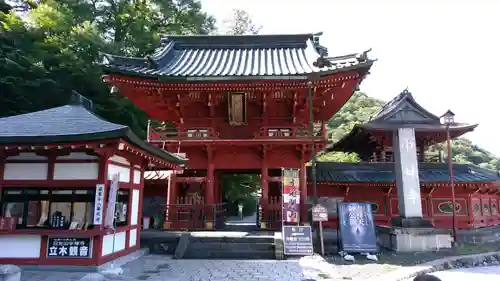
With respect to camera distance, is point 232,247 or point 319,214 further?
point 232,247

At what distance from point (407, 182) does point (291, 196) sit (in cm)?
523

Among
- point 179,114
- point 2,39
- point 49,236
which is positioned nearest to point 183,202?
point 179,114

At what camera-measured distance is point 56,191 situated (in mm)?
9117

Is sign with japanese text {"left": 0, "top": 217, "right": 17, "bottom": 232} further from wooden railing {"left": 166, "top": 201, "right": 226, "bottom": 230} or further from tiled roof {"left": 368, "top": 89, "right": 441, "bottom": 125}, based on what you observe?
tiled roof {"left": 368, "top": 89, "right": 441, "bottom": 125}

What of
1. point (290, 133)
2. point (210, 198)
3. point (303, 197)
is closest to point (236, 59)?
point (290, 133)

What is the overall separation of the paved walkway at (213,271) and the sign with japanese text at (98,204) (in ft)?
4.47

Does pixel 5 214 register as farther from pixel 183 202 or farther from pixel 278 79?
pixel 278 79

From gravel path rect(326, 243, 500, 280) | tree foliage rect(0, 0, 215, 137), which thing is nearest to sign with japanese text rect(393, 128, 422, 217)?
gravel path rect(326, 243, 500, 280)

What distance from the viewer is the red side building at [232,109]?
1378 cm

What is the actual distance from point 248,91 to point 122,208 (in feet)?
23.1

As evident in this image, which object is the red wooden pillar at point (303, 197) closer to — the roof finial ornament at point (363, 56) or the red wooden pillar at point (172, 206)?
the roof finial ornament at point (363, 56)

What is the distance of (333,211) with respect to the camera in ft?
57.7

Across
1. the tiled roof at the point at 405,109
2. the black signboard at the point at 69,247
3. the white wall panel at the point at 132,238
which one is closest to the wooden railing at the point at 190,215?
the white wall panel at the point at 132,238

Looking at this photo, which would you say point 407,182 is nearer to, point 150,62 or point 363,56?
point 363,56
